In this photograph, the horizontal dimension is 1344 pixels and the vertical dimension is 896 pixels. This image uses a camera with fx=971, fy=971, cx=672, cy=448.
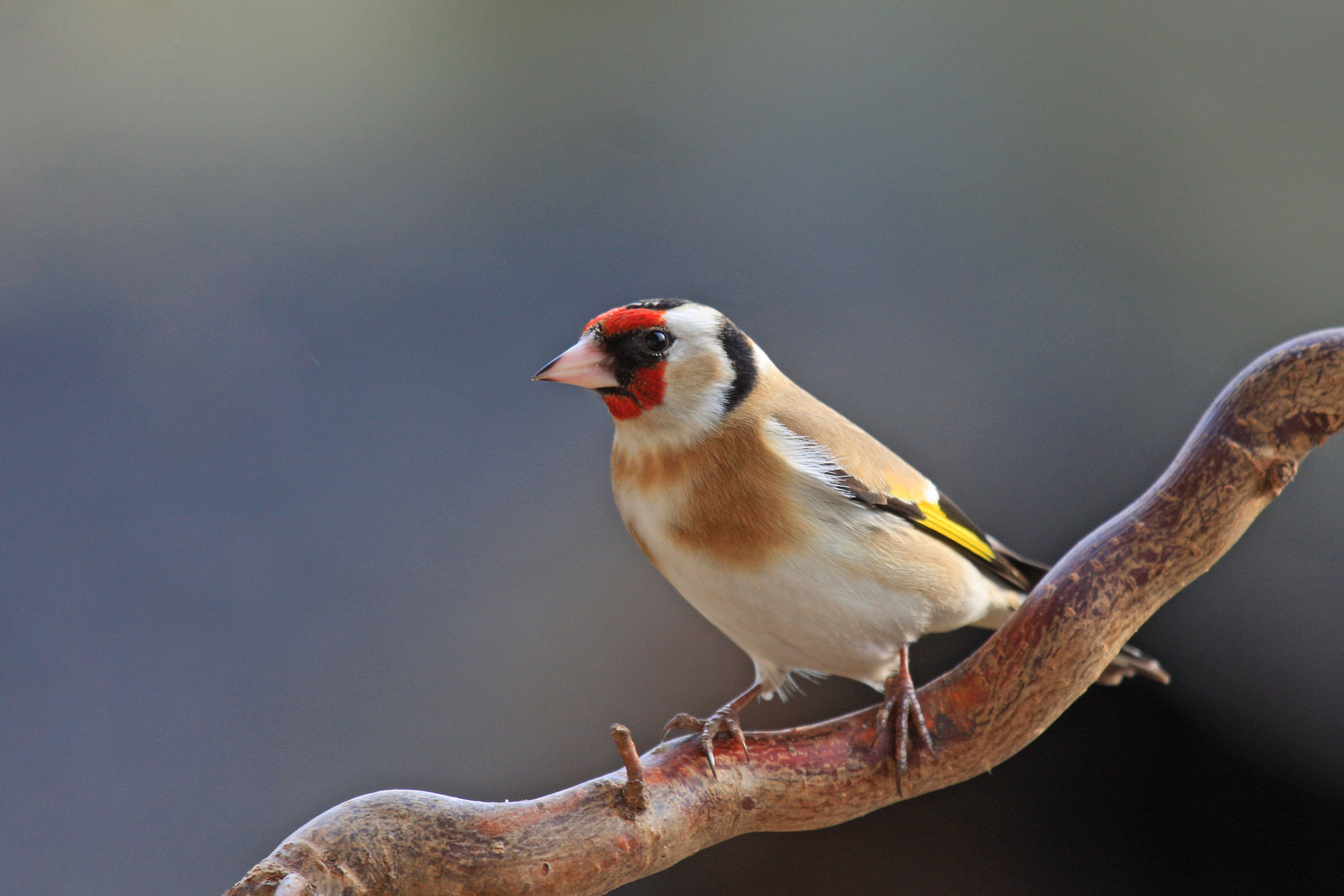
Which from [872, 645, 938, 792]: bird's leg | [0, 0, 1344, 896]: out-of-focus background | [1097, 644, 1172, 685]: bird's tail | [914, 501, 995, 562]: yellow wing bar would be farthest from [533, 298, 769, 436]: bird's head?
[0, 0, 1344, 896]: out-of-focus background

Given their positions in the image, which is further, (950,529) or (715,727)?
(950,529)

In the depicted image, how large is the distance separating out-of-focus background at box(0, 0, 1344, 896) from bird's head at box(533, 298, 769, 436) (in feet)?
2.64

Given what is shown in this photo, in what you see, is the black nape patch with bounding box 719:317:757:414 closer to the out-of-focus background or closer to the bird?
the bird

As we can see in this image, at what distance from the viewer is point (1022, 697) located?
1105mm

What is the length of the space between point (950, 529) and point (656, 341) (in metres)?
0.46

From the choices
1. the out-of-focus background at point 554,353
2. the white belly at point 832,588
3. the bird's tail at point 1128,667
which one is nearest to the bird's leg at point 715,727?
the white belly at point 832,588

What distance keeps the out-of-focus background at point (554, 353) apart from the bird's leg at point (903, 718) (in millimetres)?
834

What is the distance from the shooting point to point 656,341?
3.61 ft

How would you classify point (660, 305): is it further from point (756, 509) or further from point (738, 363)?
point (756, 509)

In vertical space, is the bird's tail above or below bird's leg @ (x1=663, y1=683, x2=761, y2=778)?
below

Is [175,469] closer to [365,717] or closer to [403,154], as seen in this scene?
[365,717]

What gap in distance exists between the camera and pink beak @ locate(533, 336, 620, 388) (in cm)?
105

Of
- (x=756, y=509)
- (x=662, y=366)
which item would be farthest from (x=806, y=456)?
(x=662, y=366)

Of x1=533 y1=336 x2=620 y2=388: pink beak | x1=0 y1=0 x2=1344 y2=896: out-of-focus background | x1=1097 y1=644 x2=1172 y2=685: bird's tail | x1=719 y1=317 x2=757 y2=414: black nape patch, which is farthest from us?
x1=0 y1=0 x2=1344 y2=896: out-of-focus background
